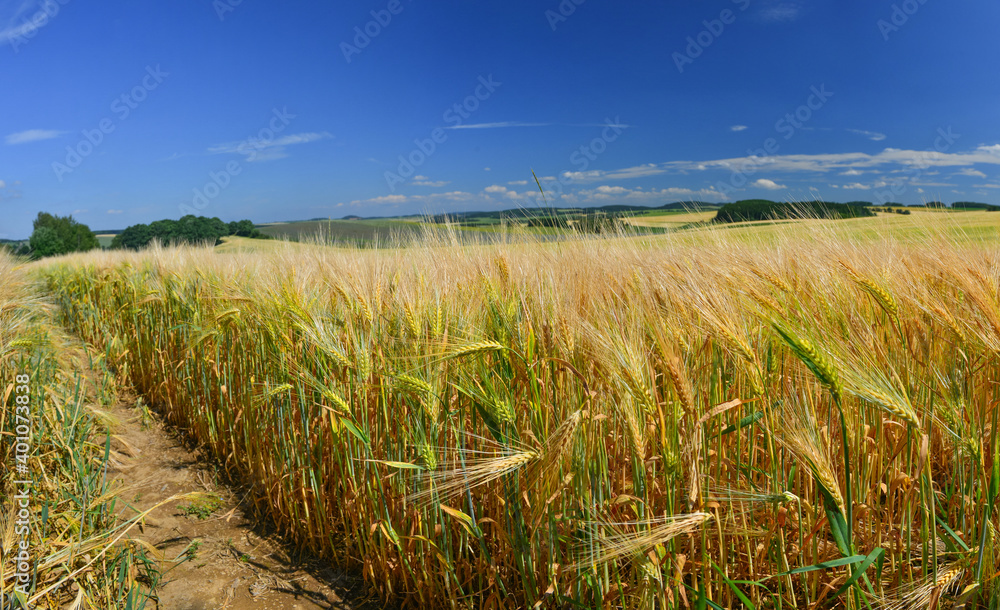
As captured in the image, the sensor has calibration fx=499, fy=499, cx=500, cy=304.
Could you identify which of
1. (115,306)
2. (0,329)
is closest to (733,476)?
(0,329)

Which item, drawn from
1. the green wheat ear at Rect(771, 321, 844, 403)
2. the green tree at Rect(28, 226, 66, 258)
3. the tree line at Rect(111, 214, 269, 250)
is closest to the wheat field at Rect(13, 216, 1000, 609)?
the green wheat ear at Rect(771, 321, 844, 403)

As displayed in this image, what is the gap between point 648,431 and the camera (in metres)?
1.27

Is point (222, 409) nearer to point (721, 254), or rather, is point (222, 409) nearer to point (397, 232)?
point (397, 232)

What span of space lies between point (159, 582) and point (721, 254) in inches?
111

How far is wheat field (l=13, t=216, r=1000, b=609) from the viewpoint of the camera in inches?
42.4

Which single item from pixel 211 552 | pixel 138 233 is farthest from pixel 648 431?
pixel 138 233

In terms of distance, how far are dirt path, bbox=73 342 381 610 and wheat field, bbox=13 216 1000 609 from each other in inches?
5.6

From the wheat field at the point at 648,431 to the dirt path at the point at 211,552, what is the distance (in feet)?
0.46

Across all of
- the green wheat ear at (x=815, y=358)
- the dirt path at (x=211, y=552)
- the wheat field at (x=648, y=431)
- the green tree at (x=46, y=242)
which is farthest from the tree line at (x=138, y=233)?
the green wheat ear at (x=815, y=358)

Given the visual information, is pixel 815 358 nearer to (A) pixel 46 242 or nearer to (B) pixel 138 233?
(B) pixel 138 233

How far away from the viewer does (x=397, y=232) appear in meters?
4.18

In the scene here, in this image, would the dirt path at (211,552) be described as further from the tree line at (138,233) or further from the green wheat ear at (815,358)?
the tree line at (138,233)

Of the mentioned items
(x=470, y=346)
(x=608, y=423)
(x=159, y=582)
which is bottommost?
(x=159, y=582)

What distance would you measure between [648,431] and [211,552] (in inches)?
86.8
